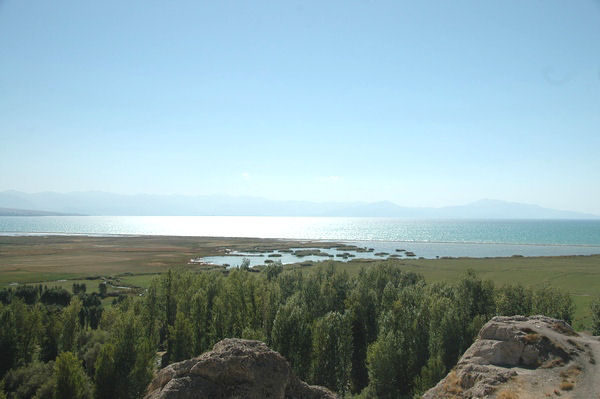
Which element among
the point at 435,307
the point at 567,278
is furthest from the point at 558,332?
the point at 567,278

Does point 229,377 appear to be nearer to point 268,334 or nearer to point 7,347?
point 268,334

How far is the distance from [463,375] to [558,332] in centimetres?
767

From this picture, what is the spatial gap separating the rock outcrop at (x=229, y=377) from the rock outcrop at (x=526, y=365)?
9726 mm

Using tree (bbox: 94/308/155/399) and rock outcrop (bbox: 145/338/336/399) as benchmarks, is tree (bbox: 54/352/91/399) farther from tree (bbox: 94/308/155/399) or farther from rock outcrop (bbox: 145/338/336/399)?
rock outcrop (bbox: 145/338/336/399)

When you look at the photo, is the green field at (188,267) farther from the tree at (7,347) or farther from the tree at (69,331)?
the tree at (7,347)

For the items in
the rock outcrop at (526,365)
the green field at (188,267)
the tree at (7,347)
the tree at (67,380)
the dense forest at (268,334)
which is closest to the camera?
the rock outcrop at (526,365)

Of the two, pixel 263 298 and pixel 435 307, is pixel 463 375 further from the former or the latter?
pixel 263 298

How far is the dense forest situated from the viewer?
90.7 ft

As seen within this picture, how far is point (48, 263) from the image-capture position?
114312 millimetres

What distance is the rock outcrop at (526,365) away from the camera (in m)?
17.8

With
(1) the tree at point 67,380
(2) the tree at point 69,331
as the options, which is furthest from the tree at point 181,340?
(1) the tree at point 67,380

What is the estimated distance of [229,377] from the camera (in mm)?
15992

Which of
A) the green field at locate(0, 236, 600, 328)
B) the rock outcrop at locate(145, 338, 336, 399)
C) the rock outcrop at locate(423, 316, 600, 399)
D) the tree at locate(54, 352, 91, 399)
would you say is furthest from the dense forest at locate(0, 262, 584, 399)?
the green field at locate(0, 236, 600, 328)

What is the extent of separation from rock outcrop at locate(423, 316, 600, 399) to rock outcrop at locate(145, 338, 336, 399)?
9.73 metres
